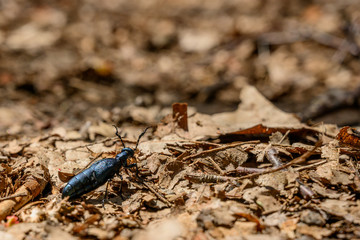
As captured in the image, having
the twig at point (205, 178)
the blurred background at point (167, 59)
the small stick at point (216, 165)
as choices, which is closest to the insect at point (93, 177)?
the twig at point (205, 178)

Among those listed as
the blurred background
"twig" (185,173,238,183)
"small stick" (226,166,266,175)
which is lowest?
"twig" (185,173,238,183)

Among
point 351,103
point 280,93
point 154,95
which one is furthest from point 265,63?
point 154,95

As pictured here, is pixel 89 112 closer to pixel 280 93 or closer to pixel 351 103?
pixel 280 93

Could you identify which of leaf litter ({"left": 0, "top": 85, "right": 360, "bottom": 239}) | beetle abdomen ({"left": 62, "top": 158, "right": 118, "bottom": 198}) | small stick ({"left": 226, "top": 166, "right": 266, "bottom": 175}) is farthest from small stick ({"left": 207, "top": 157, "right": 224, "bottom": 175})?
beetle abdomen ({"left": 62, "top": 158, "right": 118, "bottom": 198})

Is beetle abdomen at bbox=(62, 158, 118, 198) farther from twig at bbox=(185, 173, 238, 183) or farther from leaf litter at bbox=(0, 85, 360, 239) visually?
twig at bbox=(185, 173, 238, 183)

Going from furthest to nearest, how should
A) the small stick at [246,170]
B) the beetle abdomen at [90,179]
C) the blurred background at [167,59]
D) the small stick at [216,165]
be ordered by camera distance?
1. the blurred background at [167,59]
2. the small stick at [216,165]
3. the small stick at [246,170]
4. the beetle abdomen at [90,179]

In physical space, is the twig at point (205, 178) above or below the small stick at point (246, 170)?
below

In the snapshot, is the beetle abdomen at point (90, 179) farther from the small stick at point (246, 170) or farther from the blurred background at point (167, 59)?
the blurred background at point (167, 59)
